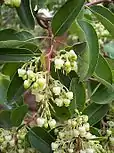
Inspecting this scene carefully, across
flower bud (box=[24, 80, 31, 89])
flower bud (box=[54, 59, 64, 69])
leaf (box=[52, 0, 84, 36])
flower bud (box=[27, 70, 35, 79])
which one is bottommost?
flower bud (box=[24, 80, 31, 89])

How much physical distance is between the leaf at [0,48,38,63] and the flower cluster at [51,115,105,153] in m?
0.19

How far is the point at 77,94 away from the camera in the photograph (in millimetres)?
1126

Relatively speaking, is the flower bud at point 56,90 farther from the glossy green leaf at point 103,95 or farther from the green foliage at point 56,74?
the glossy green leaf at point 103,95

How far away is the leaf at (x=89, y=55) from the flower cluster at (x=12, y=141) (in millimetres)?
239

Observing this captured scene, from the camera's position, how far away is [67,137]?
107cm

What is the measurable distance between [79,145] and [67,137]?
0.12ft

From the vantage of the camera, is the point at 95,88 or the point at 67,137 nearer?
the point at 67,137

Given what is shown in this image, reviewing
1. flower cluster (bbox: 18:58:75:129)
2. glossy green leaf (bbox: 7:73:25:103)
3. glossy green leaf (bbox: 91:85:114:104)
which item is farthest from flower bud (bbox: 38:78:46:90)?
glossy green leaf (bbox: 91:85:114:104)

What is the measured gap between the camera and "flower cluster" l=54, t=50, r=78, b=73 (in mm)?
905

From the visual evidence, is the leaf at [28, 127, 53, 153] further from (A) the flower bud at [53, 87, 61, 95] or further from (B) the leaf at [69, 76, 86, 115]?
(A) the flower bud at [53, 87, 61, 95]

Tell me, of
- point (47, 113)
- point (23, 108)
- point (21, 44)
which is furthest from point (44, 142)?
point (21, 44)

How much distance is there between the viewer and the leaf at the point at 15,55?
987 mm

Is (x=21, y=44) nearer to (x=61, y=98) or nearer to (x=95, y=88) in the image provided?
(x=61, y=98)

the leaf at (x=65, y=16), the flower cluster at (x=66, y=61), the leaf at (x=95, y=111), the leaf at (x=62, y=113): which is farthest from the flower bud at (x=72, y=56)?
the leaf at (x=95, y=111)
